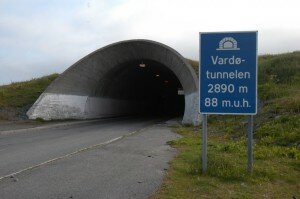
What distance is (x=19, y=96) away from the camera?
1361 inches

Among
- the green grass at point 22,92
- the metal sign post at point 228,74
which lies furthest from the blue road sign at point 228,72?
the green grass at point 22,92

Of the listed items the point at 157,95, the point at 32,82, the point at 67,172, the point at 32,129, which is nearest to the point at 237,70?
the point at 67,172

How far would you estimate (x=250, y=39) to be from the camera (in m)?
9.04

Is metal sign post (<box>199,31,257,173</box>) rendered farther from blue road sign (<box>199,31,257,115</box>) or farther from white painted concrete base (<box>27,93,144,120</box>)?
white painted concrete base (<box>27,93,144,120</box>)

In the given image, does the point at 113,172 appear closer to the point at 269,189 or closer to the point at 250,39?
the point at 269,189

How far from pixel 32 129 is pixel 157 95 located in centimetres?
3555

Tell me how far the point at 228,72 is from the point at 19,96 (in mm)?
27834

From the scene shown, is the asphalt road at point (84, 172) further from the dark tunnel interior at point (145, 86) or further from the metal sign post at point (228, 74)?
the dark tunnel interior at point (145, 86)

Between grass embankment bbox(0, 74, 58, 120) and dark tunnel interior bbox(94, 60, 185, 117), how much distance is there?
16.7 feet

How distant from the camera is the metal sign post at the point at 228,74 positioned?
908 centimetres

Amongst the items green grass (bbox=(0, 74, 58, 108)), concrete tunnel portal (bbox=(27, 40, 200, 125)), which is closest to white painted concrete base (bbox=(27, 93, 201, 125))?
concrete tunnel portal (bbox=(27, 40, 200, 125))

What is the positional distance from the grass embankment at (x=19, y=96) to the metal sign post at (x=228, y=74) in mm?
22429

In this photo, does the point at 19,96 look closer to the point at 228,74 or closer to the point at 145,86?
the point at 145,86

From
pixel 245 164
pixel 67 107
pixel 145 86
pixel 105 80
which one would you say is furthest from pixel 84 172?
pixel 145 86
